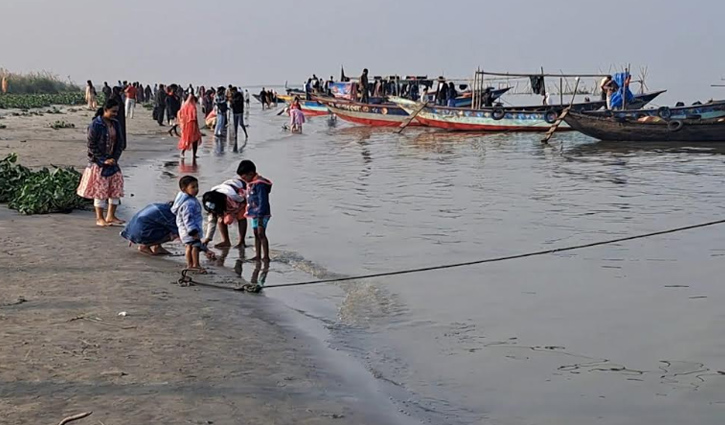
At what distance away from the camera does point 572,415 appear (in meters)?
4.63

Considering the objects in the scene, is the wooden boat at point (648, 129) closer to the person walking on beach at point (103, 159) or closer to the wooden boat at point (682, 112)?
the wooden boat at point (682, 112)

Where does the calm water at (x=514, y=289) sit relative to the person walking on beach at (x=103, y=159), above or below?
below

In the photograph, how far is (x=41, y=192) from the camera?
996 centimetres

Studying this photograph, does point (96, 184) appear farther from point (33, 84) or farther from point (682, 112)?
point (33, 84)

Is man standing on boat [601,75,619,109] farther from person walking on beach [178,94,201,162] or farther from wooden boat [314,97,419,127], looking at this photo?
person walking on beach [178,94,201,162]

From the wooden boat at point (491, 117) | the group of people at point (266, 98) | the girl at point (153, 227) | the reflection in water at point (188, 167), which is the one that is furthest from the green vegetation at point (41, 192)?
the group of people at point (266, 98)

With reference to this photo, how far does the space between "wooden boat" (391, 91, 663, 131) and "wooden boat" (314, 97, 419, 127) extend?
1008mm

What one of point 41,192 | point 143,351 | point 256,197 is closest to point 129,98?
point 41,192

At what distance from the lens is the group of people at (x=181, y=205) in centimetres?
745

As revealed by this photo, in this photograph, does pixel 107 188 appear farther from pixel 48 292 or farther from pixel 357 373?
pixel 357 373

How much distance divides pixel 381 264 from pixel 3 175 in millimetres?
5021

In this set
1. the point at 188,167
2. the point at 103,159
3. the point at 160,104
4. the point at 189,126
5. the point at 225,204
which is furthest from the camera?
the point at 160,104

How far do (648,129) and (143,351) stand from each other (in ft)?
72.4

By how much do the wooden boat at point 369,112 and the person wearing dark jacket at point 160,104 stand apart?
753cm
